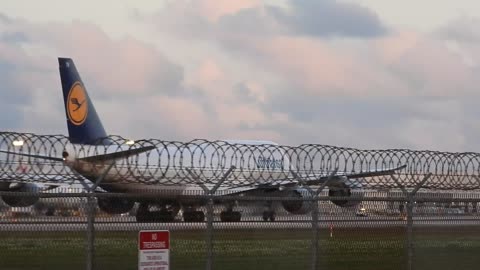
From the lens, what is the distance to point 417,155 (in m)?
17.5

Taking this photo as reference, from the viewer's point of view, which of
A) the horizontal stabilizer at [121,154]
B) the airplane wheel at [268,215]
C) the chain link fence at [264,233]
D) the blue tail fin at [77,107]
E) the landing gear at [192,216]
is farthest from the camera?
the blue tail fin at [77,107]

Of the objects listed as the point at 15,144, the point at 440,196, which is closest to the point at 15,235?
the point at 15,144

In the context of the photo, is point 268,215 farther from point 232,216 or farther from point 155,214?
point 155,214

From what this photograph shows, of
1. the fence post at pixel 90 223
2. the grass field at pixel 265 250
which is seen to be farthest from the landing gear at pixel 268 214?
the fence post at pixel 90 223

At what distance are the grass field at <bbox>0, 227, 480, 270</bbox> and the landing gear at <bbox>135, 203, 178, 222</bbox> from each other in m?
0.48

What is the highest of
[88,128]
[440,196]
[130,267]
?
[88,128]

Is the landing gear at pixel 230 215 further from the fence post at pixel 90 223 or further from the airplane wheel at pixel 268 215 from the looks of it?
the fence post at pixel 90 223

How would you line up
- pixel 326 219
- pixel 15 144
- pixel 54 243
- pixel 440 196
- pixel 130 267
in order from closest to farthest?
1. pixel 15 144
2. pixel 54 243
3. pixel 130 267
4. pixel 326 219
5. pixel 440 196

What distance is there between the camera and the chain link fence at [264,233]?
47.7 feet

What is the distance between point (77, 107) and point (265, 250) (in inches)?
1018

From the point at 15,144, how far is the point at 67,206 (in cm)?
190

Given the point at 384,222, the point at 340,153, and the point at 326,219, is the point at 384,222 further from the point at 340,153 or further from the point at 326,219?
the point at 340,153

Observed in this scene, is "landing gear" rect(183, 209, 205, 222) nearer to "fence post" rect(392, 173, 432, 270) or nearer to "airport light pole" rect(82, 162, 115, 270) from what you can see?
"fence post" rect(392, 173, 432, 270)

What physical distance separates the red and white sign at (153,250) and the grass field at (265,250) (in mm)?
2687
